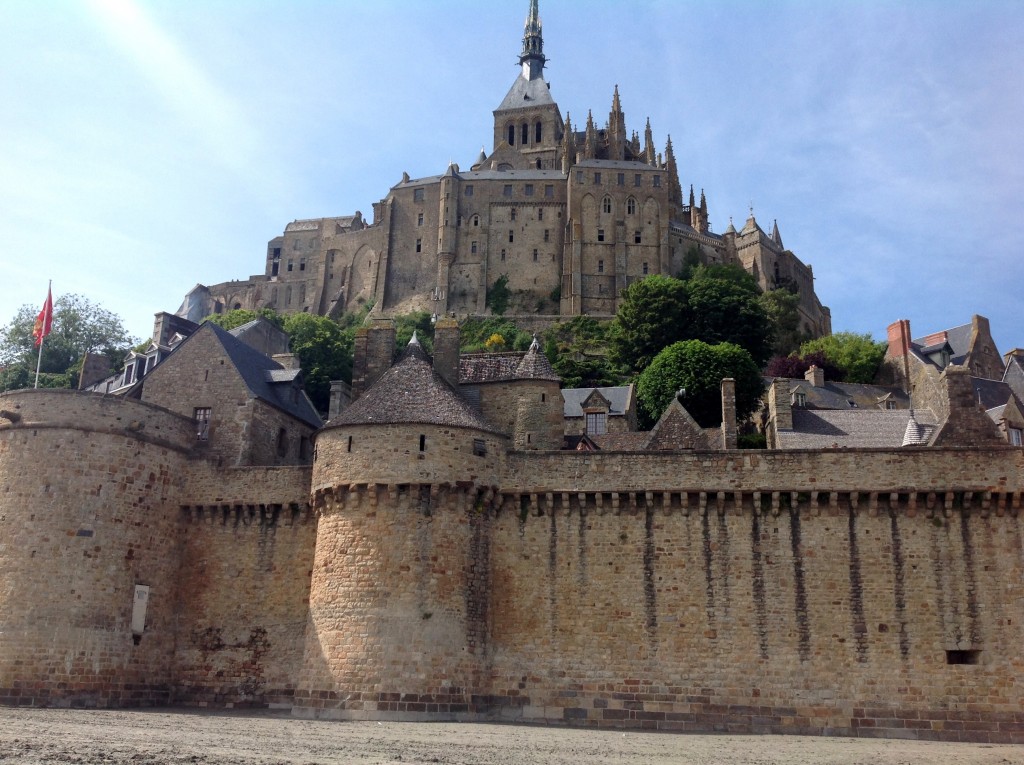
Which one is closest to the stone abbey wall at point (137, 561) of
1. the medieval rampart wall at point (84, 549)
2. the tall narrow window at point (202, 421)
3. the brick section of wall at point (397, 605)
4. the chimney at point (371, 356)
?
the medieval rampart wall at point (84, 549)

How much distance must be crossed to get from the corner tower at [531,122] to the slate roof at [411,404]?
79.1m

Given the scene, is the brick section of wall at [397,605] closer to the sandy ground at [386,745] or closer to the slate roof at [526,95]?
the sandy ground at [386,745]

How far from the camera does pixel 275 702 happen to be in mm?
28297

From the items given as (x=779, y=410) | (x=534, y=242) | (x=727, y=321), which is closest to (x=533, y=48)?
(x=534, y=242)

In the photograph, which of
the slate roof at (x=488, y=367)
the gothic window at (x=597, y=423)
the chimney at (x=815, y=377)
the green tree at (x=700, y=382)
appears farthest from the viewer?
the chimney at (x=815, y=377)

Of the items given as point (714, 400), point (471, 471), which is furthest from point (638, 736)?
point (714, 400)

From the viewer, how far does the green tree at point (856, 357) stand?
7125cm

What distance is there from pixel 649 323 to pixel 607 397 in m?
17.5

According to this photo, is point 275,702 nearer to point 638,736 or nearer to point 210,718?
point 210,718

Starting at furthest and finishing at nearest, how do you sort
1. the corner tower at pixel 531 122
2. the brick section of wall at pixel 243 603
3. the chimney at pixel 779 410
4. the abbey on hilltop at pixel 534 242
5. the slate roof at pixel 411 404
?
1. the corner tower at pixel 531 122
2. the abbey on hilltop at pixel 534 242
3. the chimney at pixel 779 410
4. the brick section of wall at pixel 243 603
5. the slate roof at pixel 411 404

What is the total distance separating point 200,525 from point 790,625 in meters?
17.0

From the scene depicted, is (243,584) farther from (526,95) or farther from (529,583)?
(526,95)

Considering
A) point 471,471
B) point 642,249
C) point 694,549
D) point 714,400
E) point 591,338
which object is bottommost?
point 694,549

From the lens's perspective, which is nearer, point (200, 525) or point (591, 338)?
point (200, 525)
